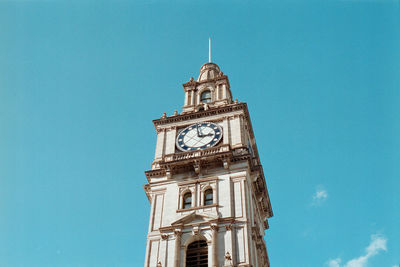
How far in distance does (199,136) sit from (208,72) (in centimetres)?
1394

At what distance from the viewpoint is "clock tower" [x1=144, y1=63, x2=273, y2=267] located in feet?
130

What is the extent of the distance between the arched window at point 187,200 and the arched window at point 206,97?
15.0m

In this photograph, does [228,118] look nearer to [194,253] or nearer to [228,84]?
[228,84]

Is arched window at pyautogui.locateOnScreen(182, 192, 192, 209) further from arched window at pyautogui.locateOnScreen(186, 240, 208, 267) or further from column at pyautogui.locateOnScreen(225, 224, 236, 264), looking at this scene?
column at pyautogui.locateOnScreen(225, 224, 236, 264)

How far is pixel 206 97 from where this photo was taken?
57.5 m

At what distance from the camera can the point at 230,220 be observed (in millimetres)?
40562

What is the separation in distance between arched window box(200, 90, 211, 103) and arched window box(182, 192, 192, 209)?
1499 centimetres

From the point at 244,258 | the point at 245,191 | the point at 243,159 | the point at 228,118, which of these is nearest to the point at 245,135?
the point at 228,118

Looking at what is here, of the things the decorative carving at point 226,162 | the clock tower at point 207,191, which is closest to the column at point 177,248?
the clock tower at point 207,191

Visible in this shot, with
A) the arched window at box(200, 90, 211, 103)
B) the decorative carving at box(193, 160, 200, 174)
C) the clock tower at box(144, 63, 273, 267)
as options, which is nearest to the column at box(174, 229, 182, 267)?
the clock tower at box(144, 63, 273, 267)

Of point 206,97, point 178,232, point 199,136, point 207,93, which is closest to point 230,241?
point 178,232

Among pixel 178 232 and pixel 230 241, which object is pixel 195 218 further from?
pixel 230 241

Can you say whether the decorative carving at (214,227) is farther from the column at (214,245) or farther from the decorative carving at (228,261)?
the decorative carving at (228,261)

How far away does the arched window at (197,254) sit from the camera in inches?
1535
